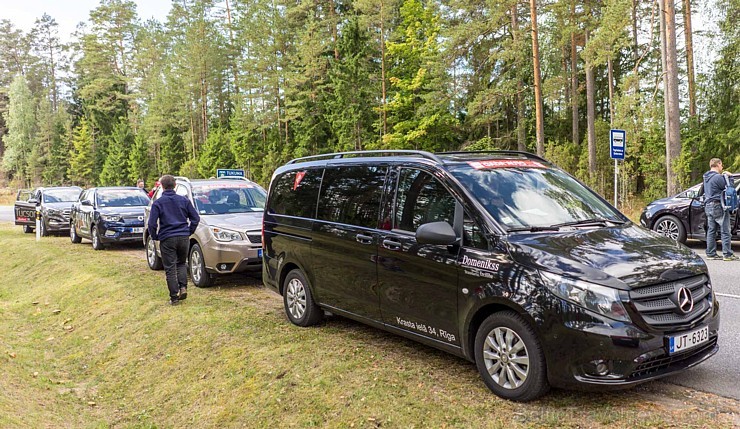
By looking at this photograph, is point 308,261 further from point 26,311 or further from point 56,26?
point 56,26

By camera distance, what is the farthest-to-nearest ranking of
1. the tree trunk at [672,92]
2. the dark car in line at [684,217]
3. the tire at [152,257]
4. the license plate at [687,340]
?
the tree trunk at [672,92]
the dark car in line at [684,217]
the tire at [152,257]
the license plate at [687,340]

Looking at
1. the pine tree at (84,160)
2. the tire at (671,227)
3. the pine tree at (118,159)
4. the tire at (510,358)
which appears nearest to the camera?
the tire at (510,358)

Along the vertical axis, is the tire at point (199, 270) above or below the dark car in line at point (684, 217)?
below

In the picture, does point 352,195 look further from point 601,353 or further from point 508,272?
point 601,353

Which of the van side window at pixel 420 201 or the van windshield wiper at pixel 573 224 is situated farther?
the van side window at pixel 420 201

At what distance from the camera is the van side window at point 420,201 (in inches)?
194

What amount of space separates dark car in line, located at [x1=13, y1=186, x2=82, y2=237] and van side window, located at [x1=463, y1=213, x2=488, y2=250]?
Answer: 60.6ft

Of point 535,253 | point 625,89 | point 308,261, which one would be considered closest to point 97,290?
point 308,261

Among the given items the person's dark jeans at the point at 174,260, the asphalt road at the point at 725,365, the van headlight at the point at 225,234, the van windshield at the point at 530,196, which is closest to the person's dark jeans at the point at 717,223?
the asphalt road at the point at 725,365

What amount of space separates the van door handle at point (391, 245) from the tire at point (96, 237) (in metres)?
12.6

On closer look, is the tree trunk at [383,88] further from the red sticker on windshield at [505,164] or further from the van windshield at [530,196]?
the van windshield at [530,196]

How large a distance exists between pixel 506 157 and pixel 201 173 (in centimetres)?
4909

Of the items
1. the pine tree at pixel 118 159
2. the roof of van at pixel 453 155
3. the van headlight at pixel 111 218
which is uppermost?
the pine tree at pixel 118 159

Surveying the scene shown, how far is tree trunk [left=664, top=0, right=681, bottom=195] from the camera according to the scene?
18.0 m
